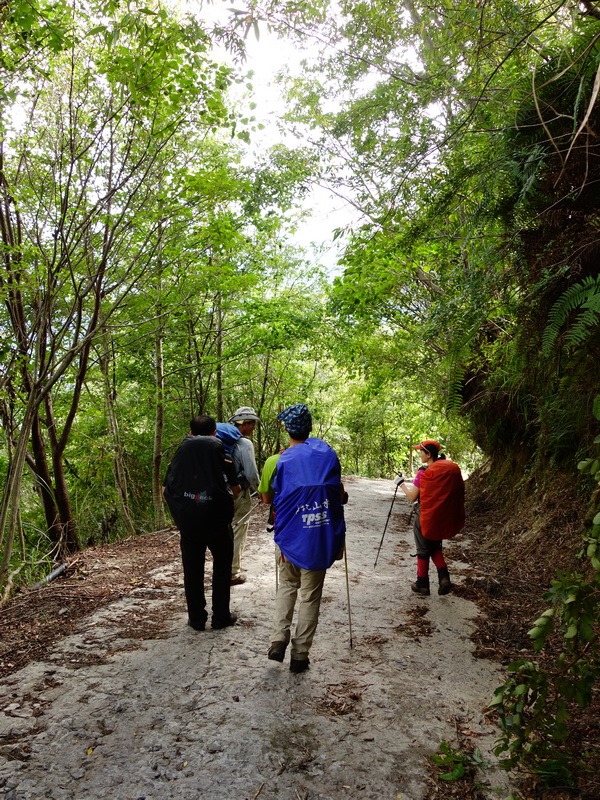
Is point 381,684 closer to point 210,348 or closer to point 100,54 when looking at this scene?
point 100,54

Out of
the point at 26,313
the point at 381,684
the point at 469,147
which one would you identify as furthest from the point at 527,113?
the point at 26,313

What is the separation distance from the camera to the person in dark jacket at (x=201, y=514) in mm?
4758

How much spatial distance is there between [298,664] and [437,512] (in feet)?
8.72

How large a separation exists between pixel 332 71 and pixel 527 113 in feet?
27.9

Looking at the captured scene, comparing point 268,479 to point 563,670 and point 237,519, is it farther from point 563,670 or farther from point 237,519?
point 563,670

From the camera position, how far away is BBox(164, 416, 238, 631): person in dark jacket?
187 inches

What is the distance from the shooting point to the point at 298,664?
412 cm

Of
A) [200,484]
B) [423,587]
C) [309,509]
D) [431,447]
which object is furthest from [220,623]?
[431,447]

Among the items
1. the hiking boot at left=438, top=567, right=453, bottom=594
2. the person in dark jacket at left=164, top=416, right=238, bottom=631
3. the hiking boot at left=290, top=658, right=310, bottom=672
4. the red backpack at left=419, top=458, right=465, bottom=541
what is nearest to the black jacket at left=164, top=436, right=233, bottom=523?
the person in dark jacket at left=164, top=416, right=238, bottom=631

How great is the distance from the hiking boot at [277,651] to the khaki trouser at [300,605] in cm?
3

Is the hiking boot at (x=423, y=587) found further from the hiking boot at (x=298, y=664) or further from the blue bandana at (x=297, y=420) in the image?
the blue bandana at (x=297, y=420)

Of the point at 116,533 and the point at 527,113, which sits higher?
the point at 527,113

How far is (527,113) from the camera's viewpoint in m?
4.10

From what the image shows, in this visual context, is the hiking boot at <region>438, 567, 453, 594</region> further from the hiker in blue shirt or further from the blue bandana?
the blue bandana
